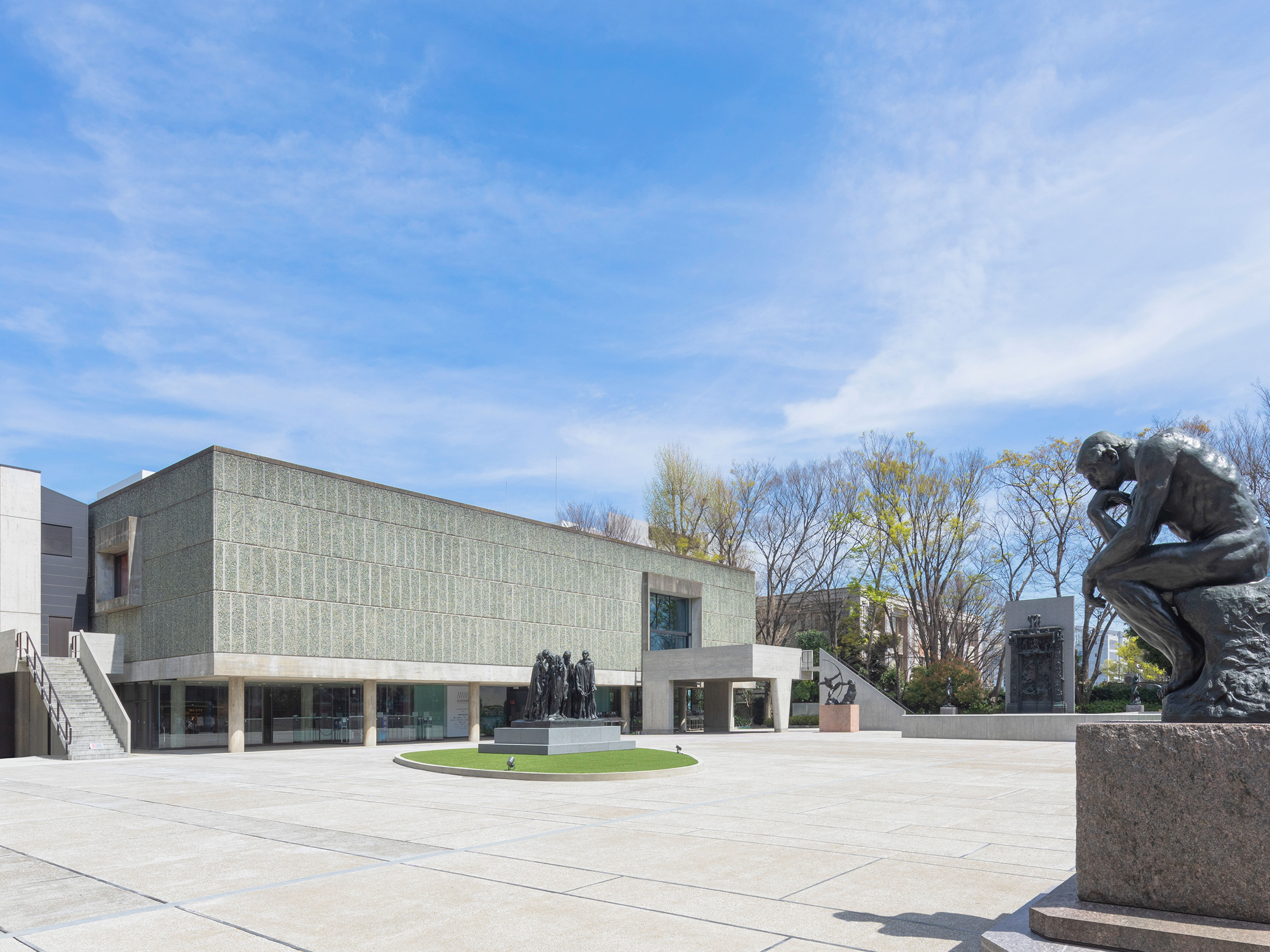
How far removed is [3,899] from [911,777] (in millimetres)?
14145

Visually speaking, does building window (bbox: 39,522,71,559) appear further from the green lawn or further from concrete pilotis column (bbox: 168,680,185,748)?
the green lawn

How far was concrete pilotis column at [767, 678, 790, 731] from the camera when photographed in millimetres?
43344

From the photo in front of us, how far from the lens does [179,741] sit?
3441 centimetres

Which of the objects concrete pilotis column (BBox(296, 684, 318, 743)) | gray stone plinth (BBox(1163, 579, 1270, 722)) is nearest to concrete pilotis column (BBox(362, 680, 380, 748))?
concrete pilotis column (BBox(296, 684, 318, 743))

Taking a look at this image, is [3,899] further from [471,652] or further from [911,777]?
[471,652]

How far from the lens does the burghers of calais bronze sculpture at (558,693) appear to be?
78.9ft

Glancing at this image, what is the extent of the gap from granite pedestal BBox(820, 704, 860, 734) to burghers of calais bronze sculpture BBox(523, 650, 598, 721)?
62.9 ft

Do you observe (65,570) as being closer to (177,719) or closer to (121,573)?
(121,573)

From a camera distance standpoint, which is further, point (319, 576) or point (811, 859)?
point (319, 576)

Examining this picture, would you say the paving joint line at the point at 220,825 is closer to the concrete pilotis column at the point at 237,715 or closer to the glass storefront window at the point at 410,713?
the concrete pilotis column at the point at 237,715

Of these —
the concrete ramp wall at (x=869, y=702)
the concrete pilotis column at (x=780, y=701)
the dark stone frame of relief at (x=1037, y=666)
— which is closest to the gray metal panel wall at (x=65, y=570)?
the concrete pilotis column at (x=780, y=701)

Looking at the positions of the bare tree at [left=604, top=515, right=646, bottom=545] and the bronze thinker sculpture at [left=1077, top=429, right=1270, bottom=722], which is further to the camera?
the bare tree at [left=604, top=515, right=646, bottom=545]

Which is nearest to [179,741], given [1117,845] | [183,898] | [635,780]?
[635,780]

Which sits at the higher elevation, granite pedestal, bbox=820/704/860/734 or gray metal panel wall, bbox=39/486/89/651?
gray metal panel wall, bbox=39/486/89/651
